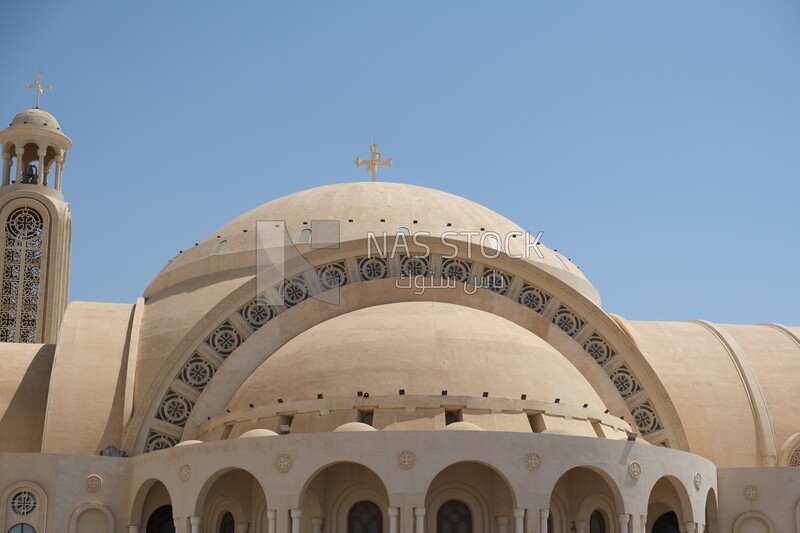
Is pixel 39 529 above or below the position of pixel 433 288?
below

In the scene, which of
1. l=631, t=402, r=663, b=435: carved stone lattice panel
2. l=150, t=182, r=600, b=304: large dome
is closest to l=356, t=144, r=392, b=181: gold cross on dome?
l=150, t=182, r=600, b=304: large dome

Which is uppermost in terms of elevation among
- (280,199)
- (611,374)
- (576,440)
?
(280,199)

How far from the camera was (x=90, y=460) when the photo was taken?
26.8 m

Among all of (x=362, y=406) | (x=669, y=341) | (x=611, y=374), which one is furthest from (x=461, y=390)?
(x=669, y=341)

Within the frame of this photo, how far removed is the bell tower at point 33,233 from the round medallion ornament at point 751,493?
78.1ft

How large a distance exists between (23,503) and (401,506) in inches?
325

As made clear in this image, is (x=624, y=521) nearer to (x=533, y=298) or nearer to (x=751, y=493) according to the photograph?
(x=751, y=493)

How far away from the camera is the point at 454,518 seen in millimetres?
25031

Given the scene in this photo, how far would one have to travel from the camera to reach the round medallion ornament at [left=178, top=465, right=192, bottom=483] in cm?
2525

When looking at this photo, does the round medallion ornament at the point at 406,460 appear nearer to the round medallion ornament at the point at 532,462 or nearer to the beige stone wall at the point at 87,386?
the round medallion ornament at the point at 532,462

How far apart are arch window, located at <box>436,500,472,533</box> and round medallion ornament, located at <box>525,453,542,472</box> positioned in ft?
5.87

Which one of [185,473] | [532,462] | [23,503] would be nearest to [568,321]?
[532,462]

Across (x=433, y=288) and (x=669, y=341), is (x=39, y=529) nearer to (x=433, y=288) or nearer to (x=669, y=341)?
(x=433, y=288)

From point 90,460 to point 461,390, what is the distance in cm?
795
